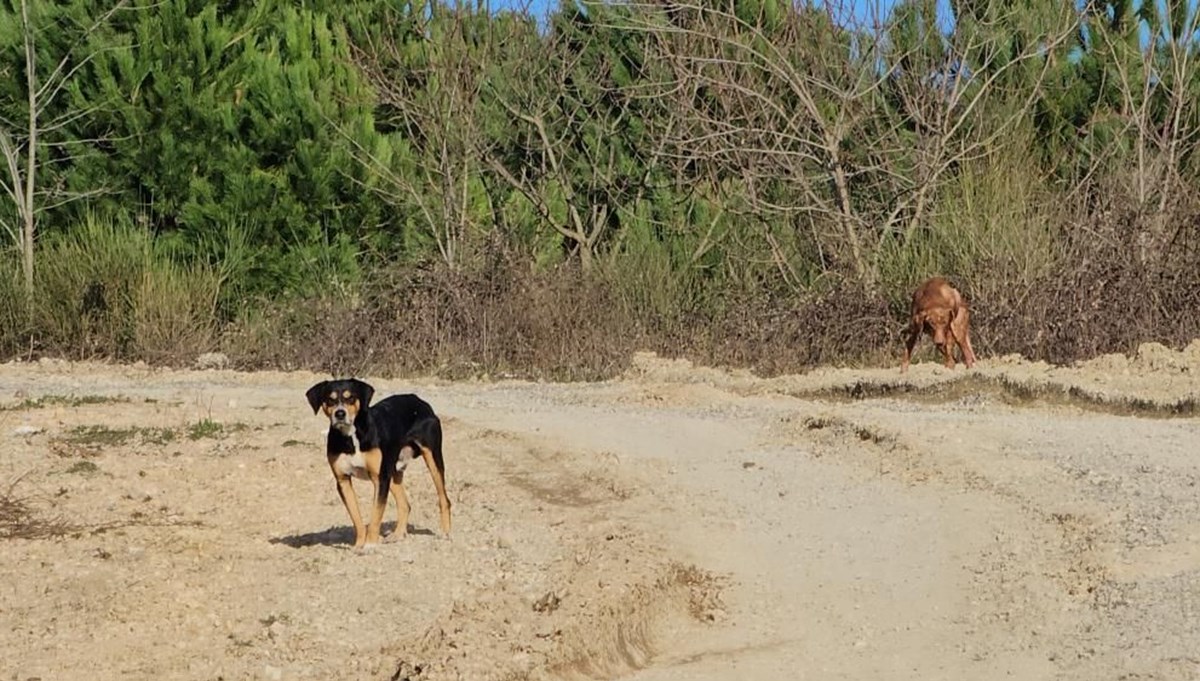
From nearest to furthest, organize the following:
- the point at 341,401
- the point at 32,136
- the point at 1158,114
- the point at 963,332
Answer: the point at 341,401
the point at 963,332
the point at 32,136
the point at 1158,114

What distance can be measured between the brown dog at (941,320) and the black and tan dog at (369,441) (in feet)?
32.6

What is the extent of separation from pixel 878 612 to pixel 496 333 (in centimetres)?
1422

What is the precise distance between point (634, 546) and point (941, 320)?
31.1ft

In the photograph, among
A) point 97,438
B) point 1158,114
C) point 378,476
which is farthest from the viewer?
point 1158,114

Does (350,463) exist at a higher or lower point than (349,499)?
higher

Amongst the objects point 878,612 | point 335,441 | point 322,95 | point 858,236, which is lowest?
point 878,612

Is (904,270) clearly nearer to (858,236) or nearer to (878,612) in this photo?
(858,236)

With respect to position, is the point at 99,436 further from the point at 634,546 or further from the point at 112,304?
the point at 112,304

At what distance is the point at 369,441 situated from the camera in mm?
9984

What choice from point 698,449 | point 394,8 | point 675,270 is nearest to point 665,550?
point 698,449

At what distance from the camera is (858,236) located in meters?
23.6

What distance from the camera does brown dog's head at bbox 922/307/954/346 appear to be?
19.5 m

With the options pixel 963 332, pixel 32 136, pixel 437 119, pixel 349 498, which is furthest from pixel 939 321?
pixel 32 136

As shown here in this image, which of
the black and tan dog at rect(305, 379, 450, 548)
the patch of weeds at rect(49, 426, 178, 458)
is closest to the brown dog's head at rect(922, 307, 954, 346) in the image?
the patch of weeds at rect(49, 426, 178, 458)
